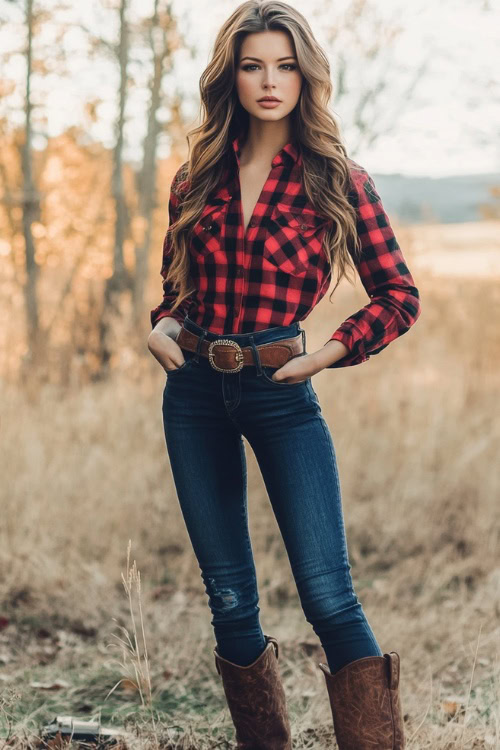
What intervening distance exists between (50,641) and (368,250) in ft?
8.04

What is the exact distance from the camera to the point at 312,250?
2123mm

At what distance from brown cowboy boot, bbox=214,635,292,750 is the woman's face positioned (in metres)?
1.46

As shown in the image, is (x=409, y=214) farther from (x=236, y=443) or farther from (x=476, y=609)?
(x=236, y=443)

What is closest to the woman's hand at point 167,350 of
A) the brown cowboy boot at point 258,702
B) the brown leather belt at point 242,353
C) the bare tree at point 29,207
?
the brown leather belt at point 242,353

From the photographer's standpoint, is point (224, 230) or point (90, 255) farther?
point (90, 255)

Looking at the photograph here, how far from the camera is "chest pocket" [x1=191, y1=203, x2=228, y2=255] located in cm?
214

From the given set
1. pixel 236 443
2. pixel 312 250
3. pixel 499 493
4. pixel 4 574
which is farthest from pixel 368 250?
pixel 499 493

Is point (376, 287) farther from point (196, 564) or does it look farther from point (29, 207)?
point (29, 207)

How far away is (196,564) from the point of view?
451 centimetres

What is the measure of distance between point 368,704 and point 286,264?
1.13m

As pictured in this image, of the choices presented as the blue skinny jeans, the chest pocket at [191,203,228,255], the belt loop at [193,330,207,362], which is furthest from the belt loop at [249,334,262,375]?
the chest pocket at [191,203,228,255]

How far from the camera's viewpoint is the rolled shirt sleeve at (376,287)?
212cm

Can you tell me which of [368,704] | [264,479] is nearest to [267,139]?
[264,479]

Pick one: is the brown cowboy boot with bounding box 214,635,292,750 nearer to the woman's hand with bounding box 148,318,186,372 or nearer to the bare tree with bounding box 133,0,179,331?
the woman's hand with bounding box 148,318,186,372
